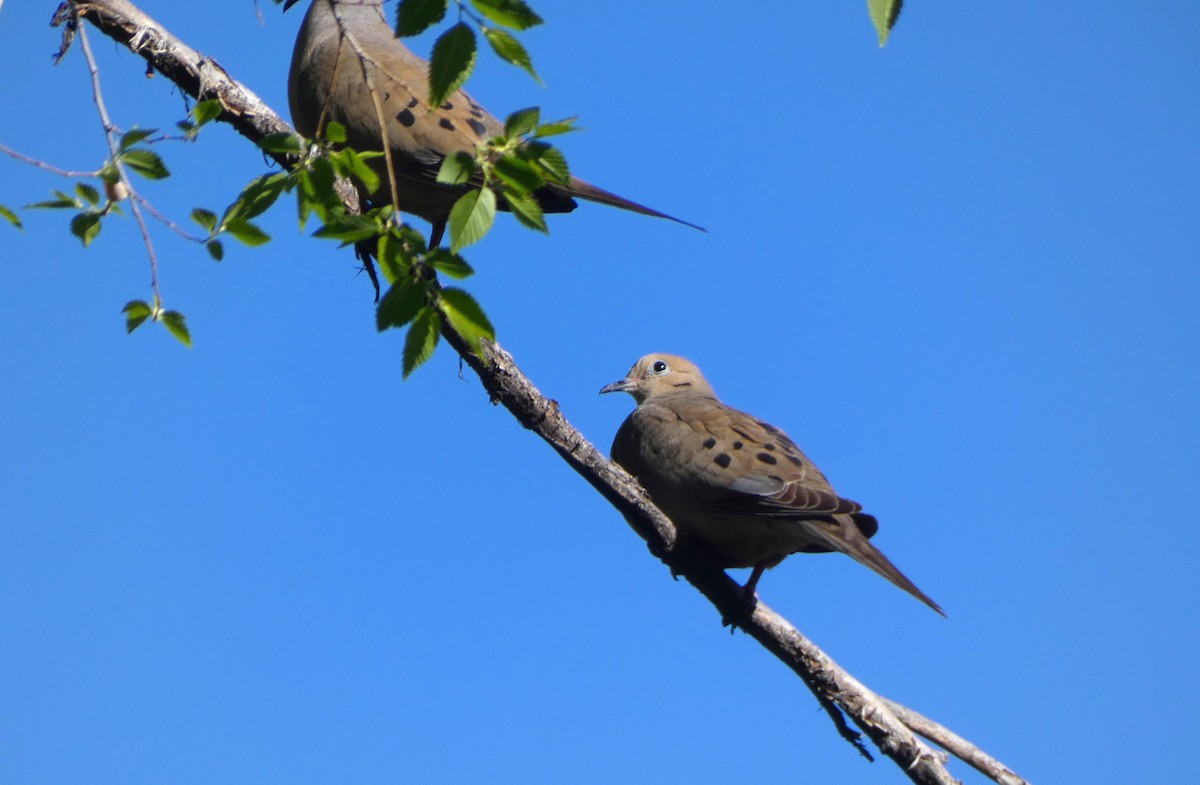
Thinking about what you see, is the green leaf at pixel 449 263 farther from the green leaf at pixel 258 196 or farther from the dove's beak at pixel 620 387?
the dove's beak at pixel 620 387

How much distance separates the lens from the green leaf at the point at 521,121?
6.78 feet

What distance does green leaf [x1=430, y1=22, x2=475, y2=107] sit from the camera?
187cm

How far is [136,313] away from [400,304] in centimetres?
88

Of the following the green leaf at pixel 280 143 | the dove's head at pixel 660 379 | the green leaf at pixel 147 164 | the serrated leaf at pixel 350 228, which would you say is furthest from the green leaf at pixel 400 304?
the dove's head at pixel 660 379

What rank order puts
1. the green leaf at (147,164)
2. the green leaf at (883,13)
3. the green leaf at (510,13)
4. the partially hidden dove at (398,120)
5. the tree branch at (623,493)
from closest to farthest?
the green leaf at (883,13)
the green leaf at (510,13)
the green leaf at (147,164)
the tree branch at (623,493)
the partially hidden dove at (398,120)

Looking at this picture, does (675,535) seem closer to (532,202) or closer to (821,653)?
(821,653)

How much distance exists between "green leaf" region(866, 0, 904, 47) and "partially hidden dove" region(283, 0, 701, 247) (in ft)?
9.32

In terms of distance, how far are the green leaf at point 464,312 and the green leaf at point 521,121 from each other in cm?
34

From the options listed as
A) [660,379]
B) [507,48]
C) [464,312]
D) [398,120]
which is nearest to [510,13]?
[507,48]

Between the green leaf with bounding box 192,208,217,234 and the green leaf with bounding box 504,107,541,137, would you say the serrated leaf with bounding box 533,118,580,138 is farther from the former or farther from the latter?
the green leaf with bounding box 192,208,217,234

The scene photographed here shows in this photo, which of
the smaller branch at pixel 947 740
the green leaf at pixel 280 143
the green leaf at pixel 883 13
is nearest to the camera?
the green leaf at pixel 883 13

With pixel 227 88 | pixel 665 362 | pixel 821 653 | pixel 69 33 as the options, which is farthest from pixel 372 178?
pixel 665 362

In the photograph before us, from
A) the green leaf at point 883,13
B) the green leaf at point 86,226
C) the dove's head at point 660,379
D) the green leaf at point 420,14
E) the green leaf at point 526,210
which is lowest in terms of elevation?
the green leaf at point 883,13

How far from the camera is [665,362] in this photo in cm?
691
